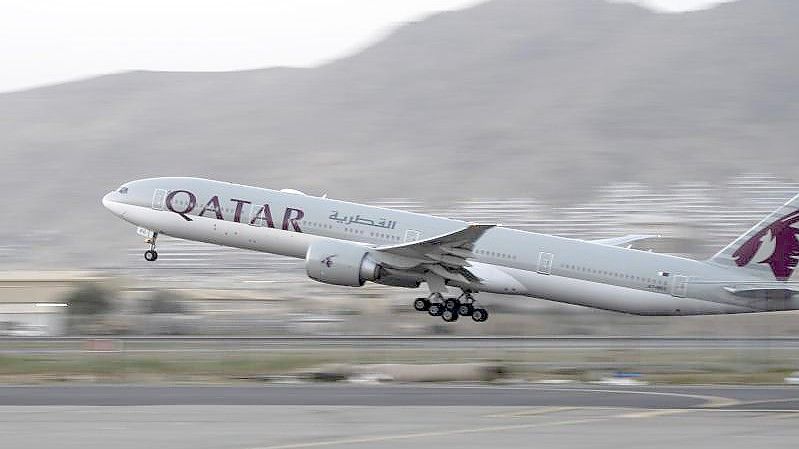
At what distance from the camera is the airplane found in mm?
44656

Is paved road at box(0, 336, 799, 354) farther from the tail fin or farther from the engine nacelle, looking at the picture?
the tail fin

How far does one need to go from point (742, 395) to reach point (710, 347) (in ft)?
38.1

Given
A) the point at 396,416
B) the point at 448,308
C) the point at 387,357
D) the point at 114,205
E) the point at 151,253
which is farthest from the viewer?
the point at 151,253

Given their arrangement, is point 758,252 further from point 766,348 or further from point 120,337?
point 120,337

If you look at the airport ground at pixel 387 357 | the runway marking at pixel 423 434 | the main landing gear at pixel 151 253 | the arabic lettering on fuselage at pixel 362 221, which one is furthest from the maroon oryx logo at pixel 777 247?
the runway marking at pixel 423 434

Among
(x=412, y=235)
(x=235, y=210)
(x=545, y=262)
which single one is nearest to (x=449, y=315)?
(x=412, y=235)

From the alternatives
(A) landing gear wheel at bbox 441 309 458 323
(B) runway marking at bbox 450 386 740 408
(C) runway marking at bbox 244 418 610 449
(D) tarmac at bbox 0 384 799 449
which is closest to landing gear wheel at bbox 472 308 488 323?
(A) landing gear wheel at bbox 441 309 458 323

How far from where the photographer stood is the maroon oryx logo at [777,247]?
45.0 metres

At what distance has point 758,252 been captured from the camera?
45.2 metres

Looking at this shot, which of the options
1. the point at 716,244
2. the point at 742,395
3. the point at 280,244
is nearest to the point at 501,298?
the point at 280,244

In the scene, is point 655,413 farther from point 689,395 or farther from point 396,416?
point 396,416

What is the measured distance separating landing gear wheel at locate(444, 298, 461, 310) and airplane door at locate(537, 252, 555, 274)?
324cm

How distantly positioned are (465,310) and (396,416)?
22735 millimetres

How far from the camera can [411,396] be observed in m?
27.2
